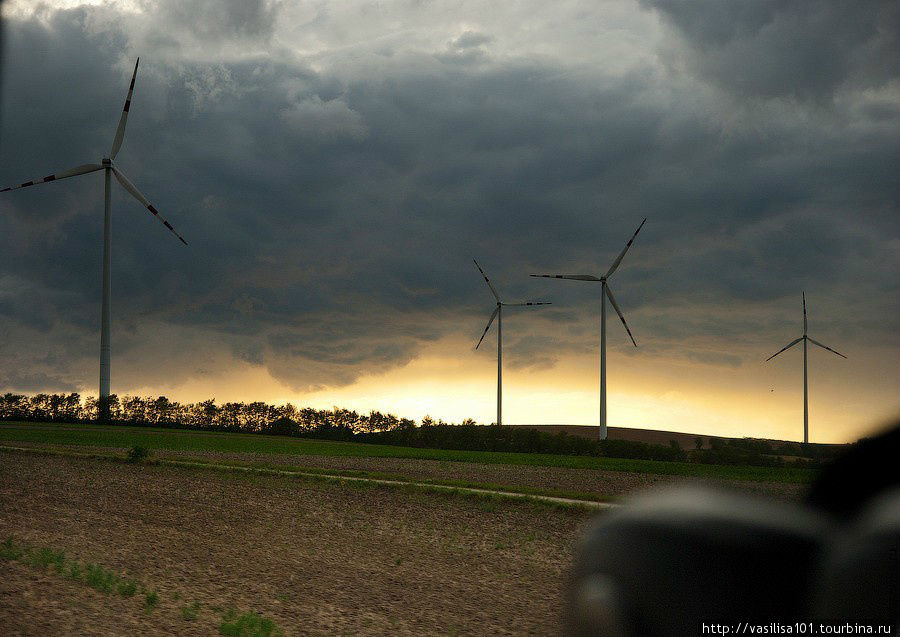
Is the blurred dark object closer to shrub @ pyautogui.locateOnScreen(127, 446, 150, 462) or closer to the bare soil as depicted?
the bare soil

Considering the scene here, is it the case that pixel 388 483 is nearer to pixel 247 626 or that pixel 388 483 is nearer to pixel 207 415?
pixel 247 626

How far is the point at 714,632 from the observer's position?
1.66 meters

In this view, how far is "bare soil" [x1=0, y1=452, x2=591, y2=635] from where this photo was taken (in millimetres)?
10727

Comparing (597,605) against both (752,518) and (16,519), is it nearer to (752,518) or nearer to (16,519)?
(752,518)

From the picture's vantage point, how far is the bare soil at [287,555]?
10727mm

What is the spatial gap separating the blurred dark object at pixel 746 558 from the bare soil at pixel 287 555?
12.3 feet

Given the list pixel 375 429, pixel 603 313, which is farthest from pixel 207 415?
pixel 603 313

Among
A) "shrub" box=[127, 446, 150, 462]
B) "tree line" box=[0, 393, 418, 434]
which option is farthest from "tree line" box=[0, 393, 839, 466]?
"shrub" box=[127, 446, 150, 462]

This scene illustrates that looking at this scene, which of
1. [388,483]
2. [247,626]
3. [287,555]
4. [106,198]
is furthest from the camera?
[106,198]

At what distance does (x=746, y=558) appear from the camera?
1.57m

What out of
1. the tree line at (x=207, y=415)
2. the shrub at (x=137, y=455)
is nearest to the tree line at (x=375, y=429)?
the tree line at (x=207, y=415)

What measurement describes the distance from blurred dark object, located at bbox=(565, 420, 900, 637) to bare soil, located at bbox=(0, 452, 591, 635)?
12.3ft

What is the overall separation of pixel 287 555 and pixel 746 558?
15803mm

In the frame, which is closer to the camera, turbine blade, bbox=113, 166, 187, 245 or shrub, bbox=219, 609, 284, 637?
shrub, bbox=219, 609, 284, 637
